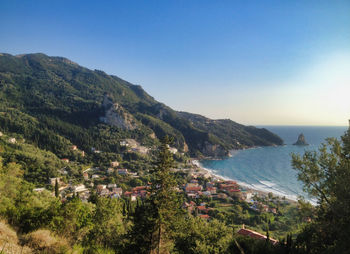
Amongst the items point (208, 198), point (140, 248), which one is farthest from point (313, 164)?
point (208, 198)

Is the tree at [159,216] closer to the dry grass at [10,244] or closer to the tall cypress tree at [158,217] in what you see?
the tall cypress tree at [158,217]

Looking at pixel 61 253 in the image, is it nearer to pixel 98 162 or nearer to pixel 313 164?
pixel 313 164

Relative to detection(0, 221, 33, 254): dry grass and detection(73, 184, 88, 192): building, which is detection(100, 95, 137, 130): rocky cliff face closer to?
detection(73, 184, 88, 192): building

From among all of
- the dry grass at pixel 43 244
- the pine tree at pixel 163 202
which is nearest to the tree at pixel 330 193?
the pine tree at pixel 163 202

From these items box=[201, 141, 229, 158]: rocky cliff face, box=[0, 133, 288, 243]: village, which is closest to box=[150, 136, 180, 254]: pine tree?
box=[0, 133, 288, 243]: village

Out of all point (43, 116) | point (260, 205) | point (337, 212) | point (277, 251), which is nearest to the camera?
point (337, 212)

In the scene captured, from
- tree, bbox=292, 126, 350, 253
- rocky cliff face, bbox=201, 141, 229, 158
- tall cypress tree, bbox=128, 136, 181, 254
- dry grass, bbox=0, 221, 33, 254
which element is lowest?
rocky cliff face, bbox=201, 141, 229, 158
